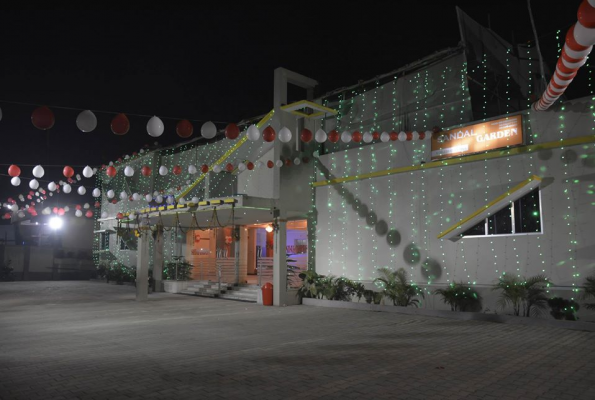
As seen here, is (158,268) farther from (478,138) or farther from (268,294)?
(478,138)

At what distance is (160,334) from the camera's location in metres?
9.11

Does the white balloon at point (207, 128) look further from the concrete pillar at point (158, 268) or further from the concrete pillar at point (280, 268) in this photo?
the concrete pillar at point (158, 268)

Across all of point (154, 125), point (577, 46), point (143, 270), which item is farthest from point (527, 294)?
point (143, 270)

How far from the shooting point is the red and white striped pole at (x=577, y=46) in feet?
16.6

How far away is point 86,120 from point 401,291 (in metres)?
9.38

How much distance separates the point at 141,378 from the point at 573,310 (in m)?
9.38

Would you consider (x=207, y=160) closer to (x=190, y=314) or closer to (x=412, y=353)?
(x=190, y=314)

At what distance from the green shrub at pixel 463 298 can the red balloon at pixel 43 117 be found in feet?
32.9

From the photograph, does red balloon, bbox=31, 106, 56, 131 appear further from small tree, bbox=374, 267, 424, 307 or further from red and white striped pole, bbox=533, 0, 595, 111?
small tree, bbox=374, 267, 424, 307

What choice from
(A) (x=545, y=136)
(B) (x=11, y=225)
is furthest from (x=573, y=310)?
(B) (x=11, y=225)

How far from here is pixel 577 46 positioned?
5945 mm

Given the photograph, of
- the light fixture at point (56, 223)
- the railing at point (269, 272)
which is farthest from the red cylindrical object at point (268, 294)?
the light fixture at point (56, 223)

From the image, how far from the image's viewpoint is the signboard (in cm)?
1127

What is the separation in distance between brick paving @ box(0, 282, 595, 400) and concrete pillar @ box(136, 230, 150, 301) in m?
4.56
